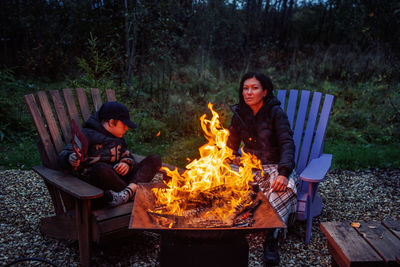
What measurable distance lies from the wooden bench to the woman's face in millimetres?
1296

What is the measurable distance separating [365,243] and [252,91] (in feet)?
5.08

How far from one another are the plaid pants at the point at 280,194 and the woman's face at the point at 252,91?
624 millimetres

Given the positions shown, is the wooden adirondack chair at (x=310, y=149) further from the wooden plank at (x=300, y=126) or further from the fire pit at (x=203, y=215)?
the fire pit at (x=203, y=215)

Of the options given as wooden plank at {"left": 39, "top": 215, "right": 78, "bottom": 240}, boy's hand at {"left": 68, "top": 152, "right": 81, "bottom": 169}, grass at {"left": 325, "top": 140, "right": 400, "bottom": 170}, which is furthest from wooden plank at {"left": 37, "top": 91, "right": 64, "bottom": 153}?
grass at {"left": 325, "top": 140, "right": 400, "bottom": 170}

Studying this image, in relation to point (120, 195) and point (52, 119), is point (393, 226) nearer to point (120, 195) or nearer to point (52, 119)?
point (120, 195)

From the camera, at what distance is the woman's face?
2846 millimetres

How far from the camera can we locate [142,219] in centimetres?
178

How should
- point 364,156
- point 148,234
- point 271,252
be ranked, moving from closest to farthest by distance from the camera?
point 271,252 → point 148,234 → point 364,156

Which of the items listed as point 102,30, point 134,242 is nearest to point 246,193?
point 134,242

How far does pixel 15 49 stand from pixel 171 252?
8.69m

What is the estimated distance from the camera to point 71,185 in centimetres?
215

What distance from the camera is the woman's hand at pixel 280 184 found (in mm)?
2510

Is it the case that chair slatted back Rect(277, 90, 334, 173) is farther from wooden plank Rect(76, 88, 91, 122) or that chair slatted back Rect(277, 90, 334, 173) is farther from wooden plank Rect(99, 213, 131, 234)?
wooden plank Rect(76, 88, 91, 122)

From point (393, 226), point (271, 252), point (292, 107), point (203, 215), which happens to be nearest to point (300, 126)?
point (292, 107)
